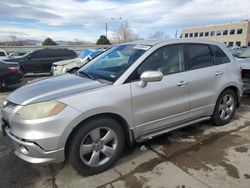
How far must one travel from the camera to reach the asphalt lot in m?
2.99

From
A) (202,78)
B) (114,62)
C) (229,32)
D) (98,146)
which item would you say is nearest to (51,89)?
(98,146)

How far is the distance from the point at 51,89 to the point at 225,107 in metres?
3.33

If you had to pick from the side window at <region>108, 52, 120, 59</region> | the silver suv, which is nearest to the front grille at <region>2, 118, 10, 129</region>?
the silver suv

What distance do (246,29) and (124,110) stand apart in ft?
252

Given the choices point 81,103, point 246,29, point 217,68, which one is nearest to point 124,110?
point 81,103

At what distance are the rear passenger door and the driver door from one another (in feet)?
0.50

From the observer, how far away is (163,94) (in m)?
3.55

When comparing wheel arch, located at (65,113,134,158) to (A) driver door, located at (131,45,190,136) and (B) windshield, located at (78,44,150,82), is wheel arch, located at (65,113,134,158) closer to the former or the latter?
(A) driver door, located at (131,45,190,136)

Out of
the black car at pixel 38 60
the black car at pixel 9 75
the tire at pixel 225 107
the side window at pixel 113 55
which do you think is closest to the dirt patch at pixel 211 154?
the tire at pixel 225 107

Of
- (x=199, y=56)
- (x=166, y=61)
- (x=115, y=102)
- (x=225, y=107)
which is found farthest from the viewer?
(x=225, y=107)

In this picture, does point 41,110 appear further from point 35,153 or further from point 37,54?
point 37,54

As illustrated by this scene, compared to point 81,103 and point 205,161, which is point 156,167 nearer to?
point 205,161

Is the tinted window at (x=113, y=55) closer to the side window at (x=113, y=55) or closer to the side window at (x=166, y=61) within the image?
the side window at (x=113, y=55)

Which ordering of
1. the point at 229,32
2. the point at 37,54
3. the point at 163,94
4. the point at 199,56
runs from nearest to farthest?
the point at 163,94
the point at 199,56
the point at 37,54
the point at 229,32
